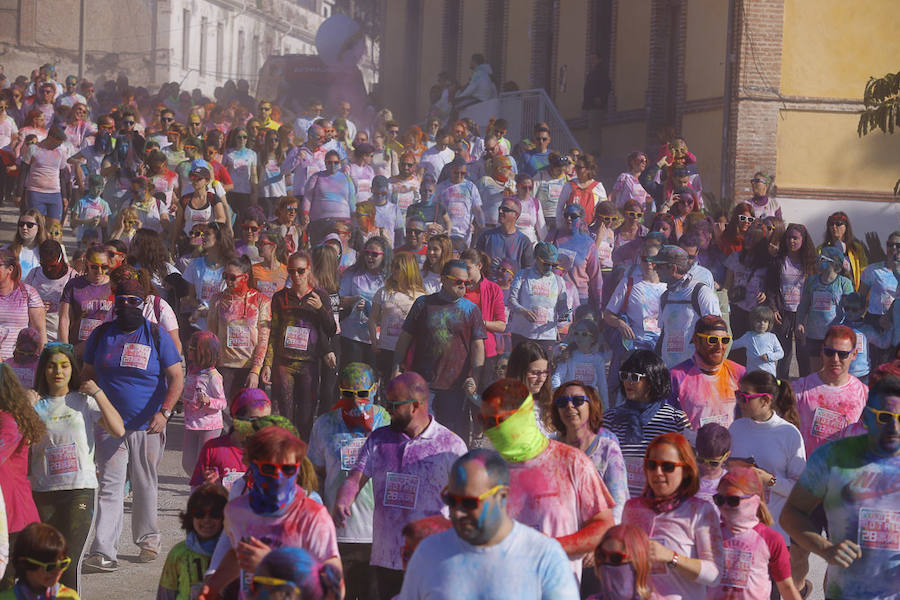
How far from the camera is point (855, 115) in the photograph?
79.7 feet

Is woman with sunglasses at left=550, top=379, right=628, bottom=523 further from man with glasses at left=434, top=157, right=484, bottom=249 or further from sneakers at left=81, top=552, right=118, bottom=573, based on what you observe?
man with glasses at left=434, top=157, right=484, bottom=249

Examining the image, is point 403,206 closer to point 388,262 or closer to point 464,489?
point 388,262

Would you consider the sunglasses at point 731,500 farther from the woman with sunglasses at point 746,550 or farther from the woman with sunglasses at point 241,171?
the woman with sunglasses at point 241,171

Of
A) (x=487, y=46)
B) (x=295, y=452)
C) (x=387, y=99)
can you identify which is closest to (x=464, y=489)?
(x=295, y=452)

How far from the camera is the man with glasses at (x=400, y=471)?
6.63 metres

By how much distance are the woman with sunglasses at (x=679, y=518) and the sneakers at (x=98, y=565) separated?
4.21 m

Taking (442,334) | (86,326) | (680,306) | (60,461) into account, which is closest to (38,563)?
(60,461)

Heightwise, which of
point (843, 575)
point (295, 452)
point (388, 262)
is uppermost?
point (388, 262)

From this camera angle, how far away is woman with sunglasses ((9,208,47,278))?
12.0 metres

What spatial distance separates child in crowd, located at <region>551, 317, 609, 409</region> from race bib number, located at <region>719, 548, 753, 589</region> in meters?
4.76

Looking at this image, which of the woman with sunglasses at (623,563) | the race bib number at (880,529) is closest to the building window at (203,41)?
the race bib number at (880,529)

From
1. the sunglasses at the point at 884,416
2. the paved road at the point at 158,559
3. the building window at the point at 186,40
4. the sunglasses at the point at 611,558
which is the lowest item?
the paved road at the point at 158,559

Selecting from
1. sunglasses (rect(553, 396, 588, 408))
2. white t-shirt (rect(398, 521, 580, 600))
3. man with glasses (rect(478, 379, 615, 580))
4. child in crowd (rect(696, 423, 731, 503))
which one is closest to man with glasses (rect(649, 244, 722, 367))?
child in crowd (rect(696, 423, 731, 503))

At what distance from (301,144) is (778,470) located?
12617 mm
